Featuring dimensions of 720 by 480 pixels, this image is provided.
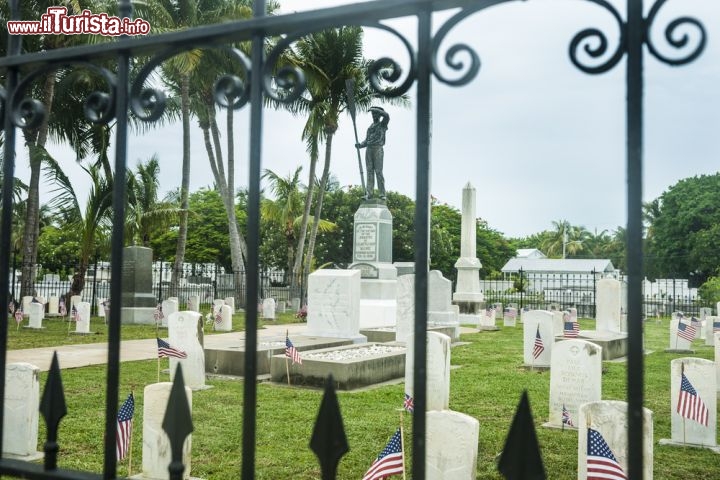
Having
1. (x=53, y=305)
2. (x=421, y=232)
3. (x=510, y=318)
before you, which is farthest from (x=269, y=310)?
(x=421, y=232)

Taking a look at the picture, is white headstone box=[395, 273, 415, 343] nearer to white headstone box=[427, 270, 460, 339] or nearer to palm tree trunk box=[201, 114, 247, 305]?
white headstone box=[427, 270, 460, 339]

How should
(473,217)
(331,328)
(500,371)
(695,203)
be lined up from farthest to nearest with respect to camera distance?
(695,203)
(473,217)
(331,328)
(500,371)

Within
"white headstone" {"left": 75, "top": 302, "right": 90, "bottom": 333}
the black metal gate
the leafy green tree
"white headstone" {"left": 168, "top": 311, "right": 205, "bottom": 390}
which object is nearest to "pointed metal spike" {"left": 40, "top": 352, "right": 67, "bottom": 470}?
the black metal gate

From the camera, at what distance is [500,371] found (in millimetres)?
10812

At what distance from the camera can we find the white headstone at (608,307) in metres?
14.9

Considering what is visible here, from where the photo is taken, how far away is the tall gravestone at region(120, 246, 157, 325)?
19719 millimetres

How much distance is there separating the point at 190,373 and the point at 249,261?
725 cm

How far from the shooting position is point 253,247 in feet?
6.15

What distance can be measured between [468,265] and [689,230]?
3256 centimetres

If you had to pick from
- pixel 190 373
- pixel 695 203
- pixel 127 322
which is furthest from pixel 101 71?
pixel 695 203

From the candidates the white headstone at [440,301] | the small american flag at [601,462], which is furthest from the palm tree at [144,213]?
the small american flag at [601,462]

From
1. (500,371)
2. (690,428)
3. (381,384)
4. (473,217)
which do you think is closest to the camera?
(690,428)

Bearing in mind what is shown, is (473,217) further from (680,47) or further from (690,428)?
(680,47)

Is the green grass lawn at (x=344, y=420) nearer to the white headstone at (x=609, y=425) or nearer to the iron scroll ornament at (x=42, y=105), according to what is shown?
the white headstone at (x=609, y=425)
